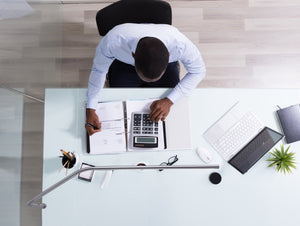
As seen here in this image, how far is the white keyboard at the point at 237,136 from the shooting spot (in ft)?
4.35

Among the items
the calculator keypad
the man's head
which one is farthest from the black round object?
the man's head

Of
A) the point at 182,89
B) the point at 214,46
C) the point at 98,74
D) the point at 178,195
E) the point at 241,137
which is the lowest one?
the point at 178,195

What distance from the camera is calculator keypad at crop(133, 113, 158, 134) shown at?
4.37 feet

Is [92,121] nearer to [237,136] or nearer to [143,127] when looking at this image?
[143,127]

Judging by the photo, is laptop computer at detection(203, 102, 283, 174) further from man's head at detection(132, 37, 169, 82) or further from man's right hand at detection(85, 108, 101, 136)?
man's right hand at detection(85, 108, 101, 136)

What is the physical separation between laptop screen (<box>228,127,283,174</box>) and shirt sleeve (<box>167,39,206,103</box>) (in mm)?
441

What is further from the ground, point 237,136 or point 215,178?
point 237,136

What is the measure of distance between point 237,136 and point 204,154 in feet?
0.69

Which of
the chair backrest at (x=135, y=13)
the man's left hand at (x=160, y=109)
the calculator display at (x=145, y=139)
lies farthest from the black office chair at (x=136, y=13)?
the calculator display at (x=145, y=139)

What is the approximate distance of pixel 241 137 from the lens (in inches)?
52.4

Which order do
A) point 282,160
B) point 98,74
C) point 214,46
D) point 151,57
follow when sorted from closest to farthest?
point 151,57, point 282,160, point 98,74, point 214,46

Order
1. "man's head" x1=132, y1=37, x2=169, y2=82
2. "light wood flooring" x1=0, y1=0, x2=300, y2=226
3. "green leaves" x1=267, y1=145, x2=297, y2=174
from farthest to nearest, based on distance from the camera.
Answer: "light wood flooring" x1=0, y1=0, x2=300, y2=226 → "green leaves" x1=267, y1=145, x2=297, y2=174 → "man's head" x1=132, y1=37, x2=169, y2=82

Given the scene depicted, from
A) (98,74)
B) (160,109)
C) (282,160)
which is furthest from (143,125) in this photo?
(282,160)

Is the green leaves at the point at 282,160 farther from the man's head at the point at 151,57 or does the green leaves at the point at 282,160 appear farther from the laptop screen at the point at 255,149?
the man's head at the point at 151,57
